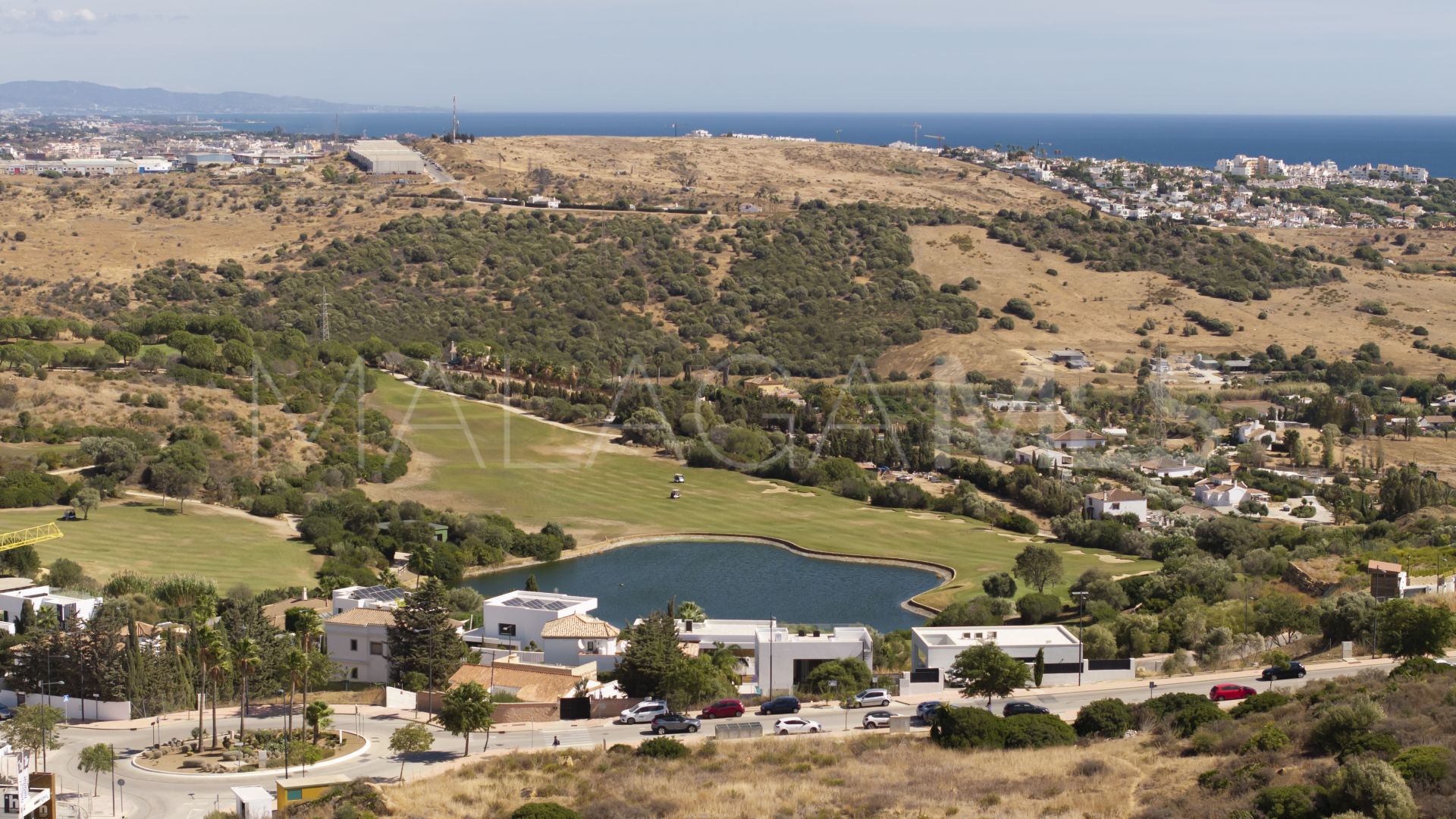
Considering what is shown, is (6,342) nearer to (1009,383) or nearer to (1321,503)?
(1009,383)

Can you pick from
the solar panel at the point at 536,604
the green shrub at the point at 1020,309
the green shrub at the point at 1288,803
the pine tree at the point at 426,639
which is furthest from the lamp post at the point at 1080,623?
the green shrub at the point at 1020,309

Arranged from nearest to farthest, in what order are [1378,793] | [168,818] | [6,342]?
[1378,793], [168,818], [6,342]

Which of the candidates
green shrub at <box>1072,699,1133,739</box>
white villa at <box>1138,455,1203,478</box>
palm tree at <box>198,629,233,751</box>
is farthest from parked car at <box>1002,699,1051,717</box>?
white villa at <box>1138,455,1203,478</box>

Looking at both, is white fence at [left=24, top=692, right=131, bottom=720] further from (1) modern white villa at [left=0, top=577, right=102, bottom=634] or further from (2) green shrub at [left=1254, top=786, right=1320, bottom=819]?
(2) green shrub at [left=1254, top=786, right=1320, bottom=819]

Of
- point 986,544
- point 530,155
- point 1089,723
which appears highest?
point 530,155

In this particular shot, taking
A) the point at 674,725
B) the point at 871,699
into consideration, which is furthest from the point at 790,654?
the point at 674,725

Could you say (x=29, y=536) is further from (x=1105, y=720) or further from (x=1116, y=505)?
(x=1116, y=505)

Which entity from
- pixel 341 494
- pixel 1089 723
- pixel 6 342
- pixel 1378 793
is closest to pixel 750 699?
pixel 1089 723

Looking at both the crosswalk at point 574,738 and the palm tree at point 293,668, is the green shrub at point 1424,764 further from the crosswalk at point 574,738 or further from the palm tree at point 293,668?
the palm tree at point 293,668
